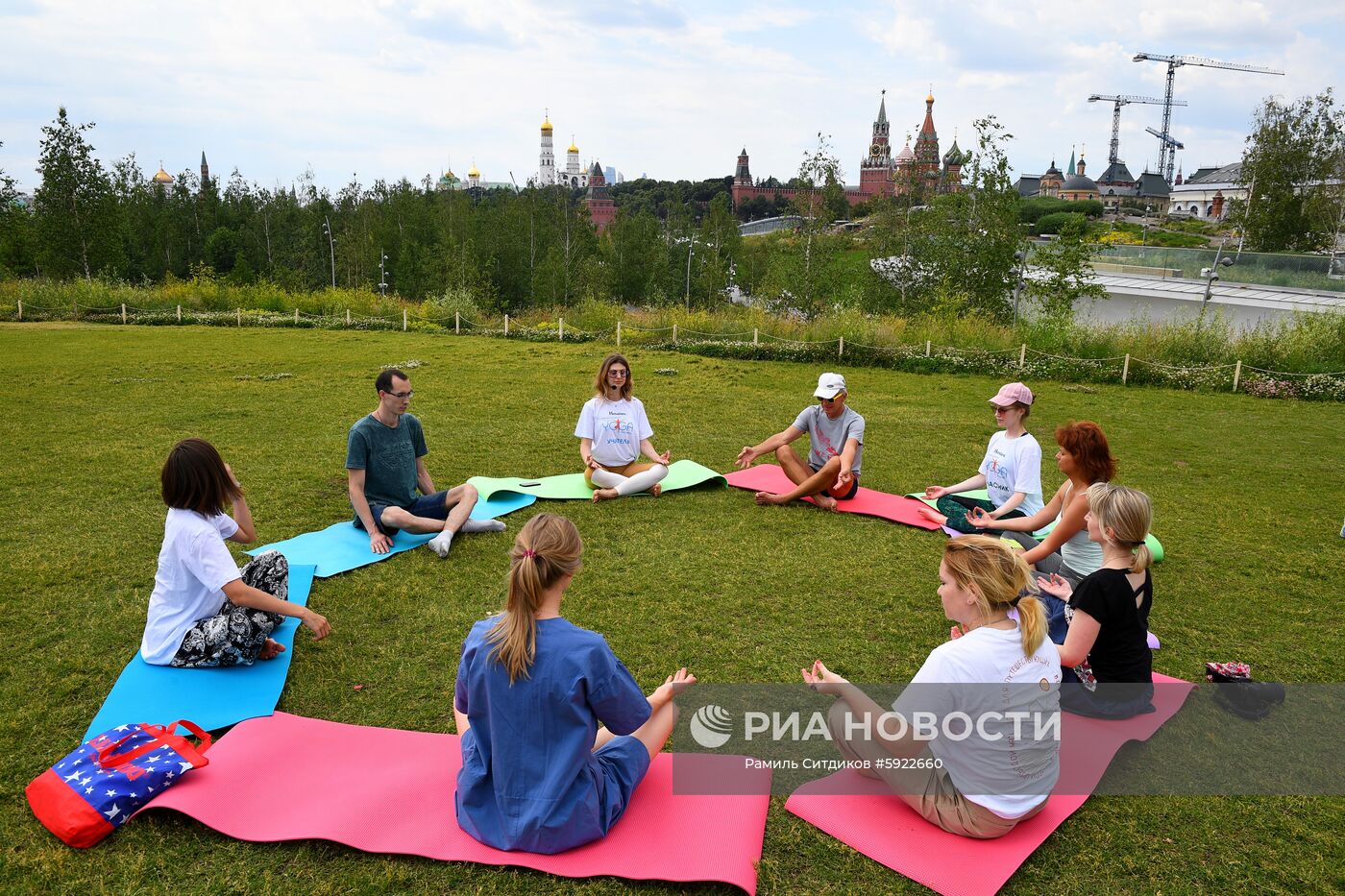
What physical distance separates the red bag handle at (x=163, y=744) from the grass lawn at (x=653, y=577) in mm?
264

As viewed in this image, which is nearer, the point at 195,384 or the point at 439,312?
the point at 195,384

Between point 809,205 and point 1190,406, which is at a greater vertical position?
point 809,205

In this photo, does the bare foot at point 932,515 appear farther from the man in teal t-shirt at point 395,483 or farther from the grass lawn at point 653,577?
the man in teal t-shirt at point 395,483

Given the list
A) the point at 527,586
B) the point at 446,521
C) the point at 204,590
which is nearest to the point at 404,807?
the point at 527,586

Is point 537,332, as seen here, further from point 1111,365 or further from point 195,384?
point 1111,365

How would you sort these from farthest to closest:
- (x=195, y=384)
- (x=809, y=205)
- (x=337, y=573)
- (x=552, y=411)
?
(x=809, y=205)
(x=195, y=384)
(x=552, y=411)
(x=337, y=573)

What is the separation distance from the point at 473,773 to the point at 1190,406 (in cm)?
1456

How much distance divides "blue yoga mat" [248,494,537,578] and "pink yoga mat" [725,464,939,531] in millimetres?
2801

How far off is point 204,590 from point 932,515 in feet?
18.6

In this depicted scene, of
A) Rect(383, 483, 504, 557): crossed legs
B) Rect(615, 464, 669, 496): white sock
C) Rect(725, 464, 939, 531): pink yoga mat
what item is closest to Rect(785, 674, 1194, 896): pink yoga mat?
Rect(725, 464, 939, 531): pink yoga mat

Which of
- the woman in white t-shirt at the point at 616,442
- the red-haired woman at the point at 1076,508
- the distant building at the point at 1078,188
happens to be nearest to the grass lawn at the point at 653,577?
the woman in white t-shirt at the point at 616,442

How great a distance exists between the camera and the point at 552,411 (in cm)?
1211

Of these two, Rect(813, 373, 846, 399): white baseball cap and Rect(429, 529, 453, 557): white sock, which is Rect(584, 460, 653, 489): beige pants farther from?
Rect(429, 529, 453, 557): white sock

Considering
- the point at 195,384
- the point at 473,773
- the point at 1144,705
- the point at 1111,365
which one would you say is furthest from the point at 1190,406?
the point at 195,384
